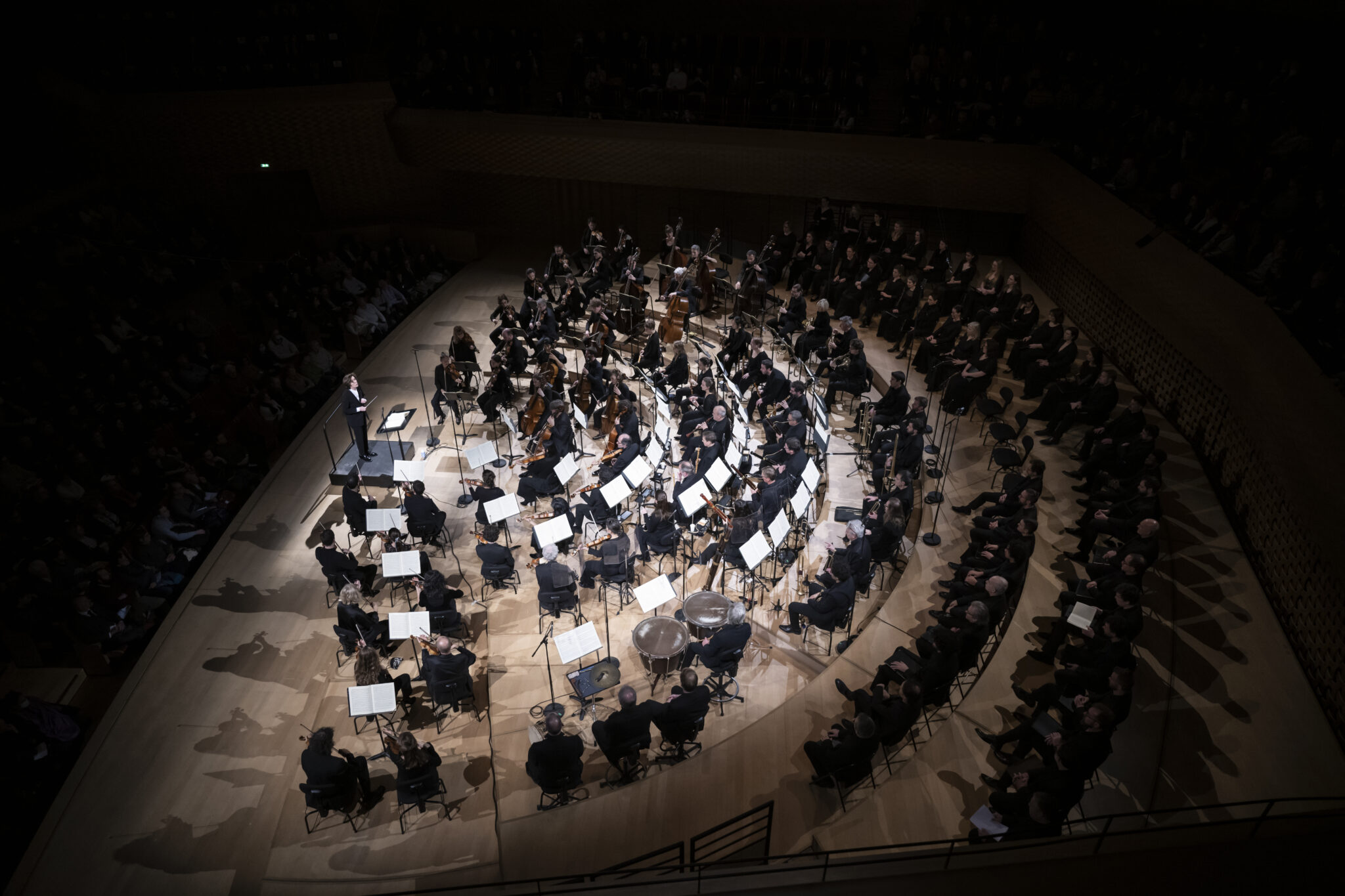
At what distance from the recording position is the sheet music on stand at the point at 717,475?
387 inches

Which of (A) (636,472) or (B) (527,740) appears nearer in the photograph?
(B) (527,740)

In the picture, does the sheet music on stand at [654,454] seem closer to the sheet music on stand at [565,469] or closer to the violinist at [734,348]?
the sheet music on stand at [565,469]

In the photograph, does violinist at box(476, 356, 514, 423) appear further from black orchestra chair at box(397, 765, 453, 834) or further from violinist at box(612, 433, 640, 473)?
black orchestra chair at box(397, 765, 453, 834)

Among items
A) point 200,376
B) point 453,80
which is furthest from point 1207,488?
point 453,80

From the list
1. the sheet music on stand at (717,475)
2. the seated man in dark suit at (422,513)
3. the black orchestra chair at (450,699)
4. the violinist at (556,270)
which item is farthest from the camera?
the violinist at (556,270)

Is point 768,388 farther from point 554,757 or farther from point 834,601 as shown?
point 554,757

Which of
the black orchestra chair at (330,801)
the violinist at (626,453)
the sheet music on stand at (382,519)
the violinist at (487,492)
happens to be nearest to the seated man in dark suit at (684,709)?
the black orchestra chair at (330,801)

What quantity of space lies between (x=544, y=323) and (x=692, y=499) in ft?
21.1

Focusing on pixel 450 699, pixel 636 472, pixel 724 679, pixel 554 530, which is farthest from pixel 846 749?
pixel 450 699

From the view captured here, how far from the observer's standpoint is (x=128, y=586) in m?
10.5

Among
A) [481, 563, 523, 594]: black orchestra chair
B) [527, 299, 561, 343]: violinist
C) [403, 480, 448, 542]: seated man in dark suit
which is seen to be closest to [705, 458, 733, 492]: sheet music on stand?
[481, 563, 523, 594]: black orchestra chair

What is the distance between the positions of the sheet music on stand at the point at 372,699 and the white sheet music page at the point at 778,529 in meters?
4.07

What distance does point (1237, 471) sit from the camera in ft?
34.9

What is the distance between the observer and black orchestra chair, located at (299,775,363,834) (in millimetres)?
7758
